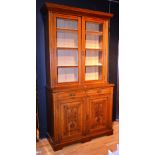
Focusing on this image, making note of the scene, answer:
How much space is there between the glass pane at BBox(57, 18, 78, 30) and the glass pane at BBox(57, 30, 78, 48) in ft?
0.33

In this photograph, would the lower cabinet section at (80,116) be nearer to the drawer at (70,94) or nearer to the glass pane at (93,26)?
the drawer at (70,94)

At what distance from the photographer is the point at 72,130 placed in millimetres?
2629

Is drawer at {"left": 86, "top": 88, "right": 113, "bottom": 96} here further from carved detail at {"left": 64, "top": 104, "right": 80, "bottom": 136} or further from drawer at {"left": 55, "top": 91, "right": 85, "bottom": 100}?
carved detail at {"left": 64, "top": 104, "right": 80, "bottom": 136}

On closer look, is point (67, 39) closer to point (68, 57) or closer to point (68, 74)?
point (68, 57)

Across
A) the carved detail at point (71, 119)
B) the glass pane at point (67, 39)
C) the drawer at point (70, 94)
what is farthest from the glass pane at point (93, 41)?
the carved detail at point (71, 119)

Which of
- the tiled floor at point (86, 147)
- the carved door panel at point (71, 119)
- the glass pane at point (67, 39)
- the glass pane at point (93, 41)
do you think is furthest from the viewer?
the glass pane at point (93, 41)

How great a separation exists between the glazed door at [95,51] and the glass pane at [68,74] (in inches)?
6.8

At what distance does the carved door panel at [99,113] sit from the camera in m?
2.79

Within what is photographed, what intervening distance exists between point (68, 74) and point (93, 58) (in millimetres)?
623

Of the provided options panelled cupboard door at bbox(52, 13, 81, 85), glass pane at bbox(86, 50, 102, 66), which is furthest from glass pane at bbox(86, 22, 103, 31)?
glass pane at bbox(86, 50, 102, 66)

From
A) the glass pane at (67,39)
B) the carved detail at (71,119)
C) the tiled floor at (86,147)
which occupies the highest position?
the glass pane at (67,39)

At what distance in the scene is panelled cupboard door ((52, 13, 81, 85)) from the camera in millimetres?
2568
